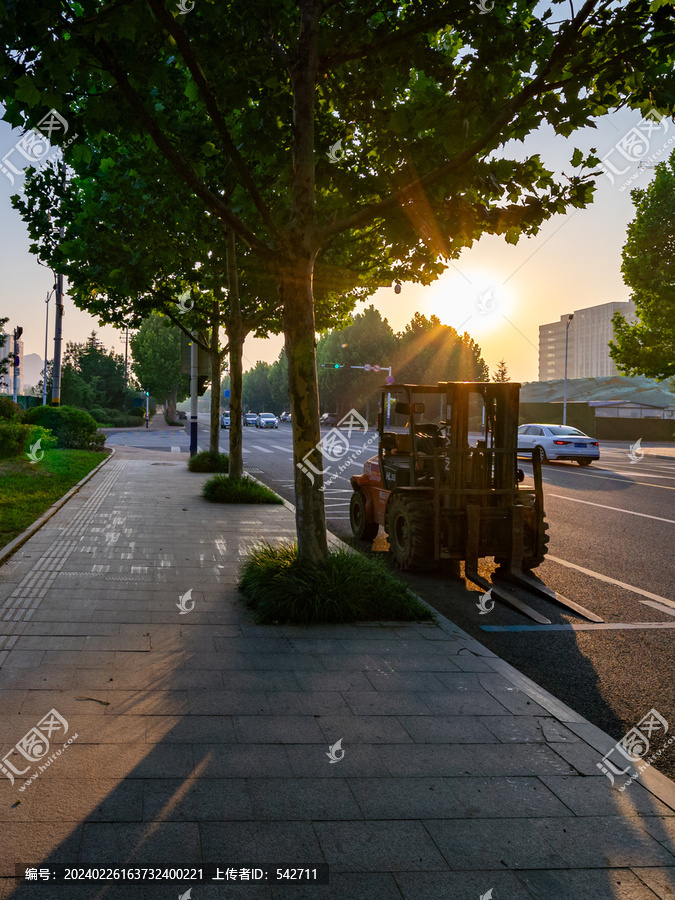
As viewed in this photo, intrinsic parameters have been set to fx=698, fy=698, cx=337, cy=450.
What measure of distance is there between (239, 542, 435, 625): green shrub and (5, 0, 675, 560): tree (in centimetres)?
32

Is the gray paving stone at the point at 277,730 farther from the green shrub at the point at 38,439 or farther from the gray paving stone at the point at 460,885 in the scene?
the green shrub at the point at 38,439

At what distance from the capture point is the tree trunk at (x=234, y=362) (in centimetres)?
1407

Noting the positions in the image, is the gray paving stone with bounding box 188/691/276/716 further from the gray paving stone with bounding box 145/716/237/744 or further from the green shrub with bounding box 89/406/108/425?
the green shrub with bounding box 89/406/108/425

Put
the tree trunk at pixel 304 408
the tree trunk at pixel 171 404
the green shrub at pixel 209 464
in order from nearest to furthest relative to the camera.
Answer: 1. the tree trunk at pixel 304 408
2. the green shrub at pixel 209 464
3. the tree trunk at pixel 171 404

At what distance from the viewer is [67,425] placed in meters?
26.6

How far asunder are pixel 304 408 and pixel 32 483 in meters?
10.5

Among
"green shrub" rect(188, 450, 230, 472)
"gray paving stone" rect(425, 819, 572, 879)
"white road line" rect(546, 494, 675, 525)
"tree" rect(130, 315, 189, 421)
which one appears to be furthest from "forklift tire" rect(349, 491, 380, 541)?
"tree" rect(130, 315, 189, 421)

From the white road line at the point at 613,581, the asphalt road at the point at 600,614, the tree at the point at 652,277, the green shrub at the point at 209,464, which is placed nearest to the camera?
the asphalt road at the point at 600,614

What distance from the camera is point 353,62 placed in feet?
25.1

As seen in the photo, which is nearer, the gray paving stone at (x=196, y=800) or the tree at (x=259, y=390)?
the gray paving stone at (x=196, y=800)
